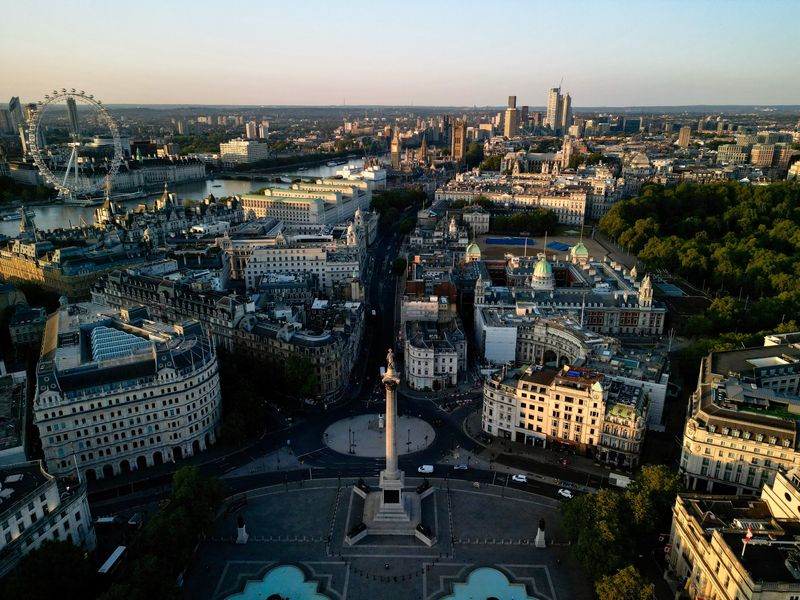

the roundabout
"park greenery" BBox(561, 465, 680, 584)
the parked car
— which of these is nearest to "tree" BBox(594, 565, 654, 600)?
"park greenery" BBox(561, 465, 680, 584)

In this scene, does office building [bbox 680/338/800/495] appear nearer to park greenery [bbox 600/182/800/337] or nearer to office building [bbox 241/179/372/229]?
park greenery [bbox 600/182/800/337]

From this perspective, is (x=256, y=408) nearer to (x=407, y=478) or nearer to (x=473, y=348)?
(x=407, y=478)

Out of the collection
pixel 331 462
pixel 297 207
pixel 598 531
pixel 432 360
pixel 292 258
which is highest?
pixel 297 207

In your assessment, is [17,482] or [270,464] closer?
[17,482]

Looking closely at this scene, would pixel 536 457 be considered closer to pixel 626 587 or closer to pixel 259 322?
pixel 626 587

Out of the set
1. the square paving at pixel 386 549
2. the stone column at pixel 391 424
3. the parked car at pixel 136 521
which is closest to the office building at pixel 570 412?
the square paving at pixel 386 549

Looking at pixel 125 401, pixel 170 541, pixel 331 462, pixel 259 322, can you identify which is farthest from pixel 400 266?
pixel 170 541
